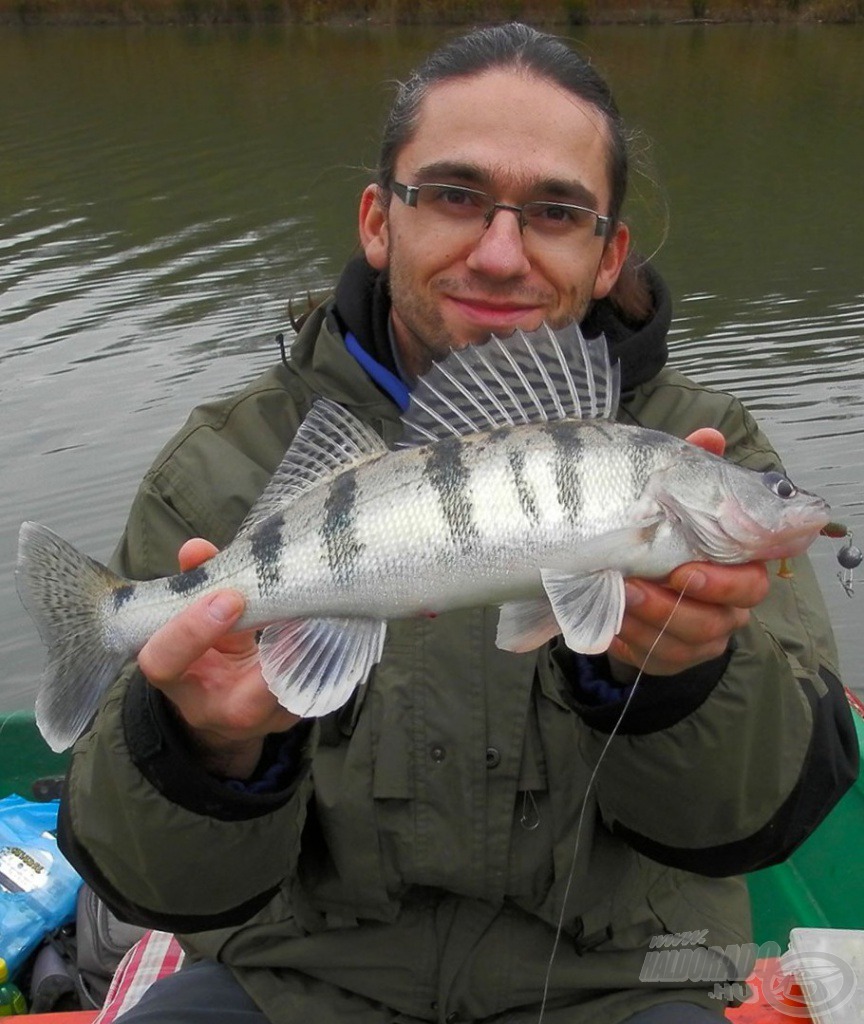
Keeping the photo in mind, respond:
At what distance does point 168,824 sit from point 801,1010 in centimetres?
165

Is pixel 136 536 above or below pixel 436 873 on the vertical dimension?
above

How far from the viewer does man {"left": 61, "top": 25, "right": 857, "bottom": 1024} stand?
2.19 metres

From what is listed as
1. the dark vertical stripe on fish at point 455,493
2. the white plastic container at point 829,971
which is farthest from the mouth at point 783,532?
the white plastic container at point 829,971

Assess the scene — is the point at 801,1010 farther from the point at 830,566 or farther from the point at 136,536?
the point at 830,566

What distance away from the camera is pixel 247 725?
2119mm

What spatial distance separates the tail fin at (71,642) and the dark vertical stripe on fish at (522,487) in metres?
0.80

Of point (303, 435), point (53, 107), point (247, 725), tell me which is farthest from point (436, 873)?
point (53, 107)

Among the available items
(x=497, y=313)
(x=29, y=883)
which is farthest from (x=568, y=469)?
(x=29, y=883)

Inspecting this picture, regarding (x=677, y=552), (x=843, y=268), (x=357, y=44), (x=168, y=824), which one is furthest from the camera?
(x=357, y=44)

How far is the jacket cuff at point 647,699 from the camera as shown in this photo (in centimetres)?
215

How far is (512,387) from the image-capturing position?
2293 mm

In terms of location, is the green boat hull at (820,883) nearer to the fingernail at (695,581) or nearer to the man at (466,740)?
the man at (466,740)

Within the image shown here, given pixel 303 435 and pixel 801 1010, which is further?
pixel 801 1010

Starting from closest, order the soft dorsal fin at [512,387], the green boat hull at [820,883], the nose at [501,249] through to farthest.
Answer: the soft dorsal fin at [512,387], the nose at [501,249], the green boat hull at [820,883]
